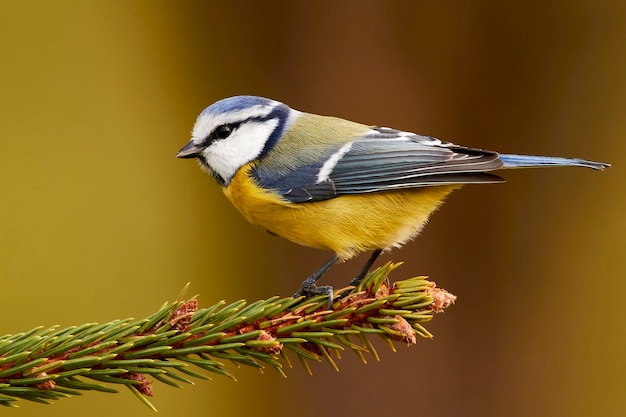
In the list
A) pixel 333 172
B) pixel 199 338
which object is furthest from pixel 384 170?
pixel 199 338

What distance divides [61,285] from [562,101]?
1657 mm

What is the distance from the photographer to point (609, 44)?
2.22 metres

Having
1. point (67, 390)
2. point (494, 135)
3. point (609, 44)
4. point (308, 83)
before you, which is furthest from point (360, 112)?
point (67, 390)

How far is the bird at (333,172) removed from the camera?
1.51 metres

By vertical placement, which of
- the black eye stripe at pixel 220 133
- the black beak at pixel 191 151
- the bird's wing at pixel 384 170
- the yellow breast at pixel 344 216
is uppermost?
the black eye stripe at pixel 220 133

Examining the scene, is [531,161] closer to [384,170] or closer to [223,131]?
[384,170]

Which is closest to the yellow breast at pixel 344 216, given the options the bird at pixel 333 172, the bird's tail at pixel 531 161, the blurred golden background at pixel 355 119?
the bird at pixel 333 172

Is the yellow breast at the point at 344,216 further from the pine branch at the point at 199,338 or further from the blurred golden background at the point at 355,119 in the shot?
the blurred golden background at the point at 355,119

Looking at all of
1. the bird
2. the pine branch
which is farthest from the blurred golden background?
the pine branch

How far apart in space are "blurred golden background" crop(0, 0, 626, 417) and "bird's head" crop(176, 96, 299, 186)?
0.54 meters

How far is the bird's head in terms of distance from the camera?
1.58 meters

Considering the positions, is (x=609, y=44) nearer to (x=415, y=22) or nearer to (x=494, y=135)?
(x=494, y=135)

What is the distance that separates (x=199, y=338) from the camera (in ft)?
3.55

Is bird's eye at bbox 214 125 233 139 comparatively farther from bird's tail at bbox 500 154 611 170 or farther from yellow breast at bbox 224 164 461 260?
bird's tail at bbox 500 154 611 170
